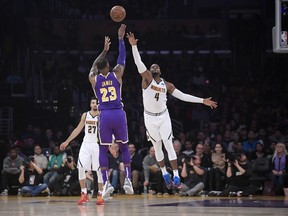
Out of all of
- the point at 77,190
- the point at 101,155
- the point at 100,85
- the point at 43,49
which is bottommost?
the point at 77,190

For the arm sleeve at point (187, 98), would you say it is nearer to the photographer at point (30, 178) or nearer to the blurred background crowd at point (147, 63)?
the photographer at point (30, 178)

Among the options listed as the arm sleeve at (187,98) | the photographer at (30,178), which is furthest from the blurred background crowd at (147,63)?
the arm sleeve at (187,98)

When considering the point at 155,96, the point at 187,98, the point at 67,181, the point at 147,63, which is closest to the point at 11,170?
the point at 67,181

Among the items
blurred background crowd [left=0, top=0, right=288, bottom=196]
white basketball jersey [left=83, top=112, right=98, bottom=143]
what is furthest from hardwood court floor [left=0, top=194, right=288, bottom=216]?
blurred background crowd [left=0, top=0, right=288, bottom=196]

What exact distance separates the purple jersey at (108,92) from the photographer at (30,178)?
258 inches

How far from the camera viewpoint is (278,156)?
1830 cm

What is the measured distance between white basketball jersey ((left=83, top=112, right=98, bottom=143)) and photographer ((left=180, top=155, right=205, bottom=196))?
3576 millimetres

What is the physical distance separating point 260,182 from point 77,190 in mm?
4762

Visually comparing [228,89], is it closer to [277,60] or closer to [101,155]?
[277,60]

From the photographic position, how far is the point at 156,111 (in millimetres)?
13844

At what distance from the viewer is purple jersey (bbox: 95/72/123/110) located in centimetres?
1312

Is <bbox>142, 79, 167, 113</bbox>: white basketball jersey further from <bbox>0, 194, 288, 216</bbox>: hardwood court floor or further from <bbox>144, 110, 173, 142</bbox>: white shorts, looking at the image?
<bbox>0, 194, 288, 216</bbox>: hardwood court floor

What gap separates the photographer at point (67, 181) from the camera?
63.5ft

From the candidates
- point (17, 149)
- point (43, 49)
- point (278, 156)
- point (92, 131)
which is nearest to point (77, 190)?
point (17, 149)
